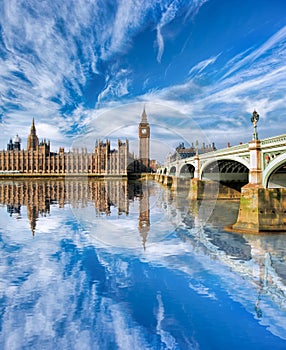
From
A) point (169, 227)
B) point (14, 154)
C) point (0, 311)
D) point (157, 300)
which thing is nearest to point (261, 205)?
point (169, 227)

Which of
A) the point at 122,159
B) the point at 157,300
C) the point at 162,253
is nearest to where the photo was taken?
the point at 157,300

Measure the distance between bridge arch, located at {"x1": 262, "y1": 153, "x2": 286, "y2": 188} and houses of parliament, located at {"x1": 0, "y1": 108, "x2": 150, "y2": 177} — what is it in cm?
10275

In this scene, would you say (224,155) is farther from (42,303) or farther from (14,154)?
(14,154)

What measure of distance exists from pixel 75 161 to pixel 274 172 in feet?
399

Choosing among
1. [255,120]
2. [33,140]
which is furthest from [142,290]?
[33,140]

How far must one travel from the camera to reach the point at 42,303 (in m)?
8.66

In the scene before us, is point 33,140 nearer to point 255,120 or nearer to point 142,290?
point 255,120

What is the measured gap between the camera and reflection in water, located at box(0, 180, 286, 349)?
7141 millimetres

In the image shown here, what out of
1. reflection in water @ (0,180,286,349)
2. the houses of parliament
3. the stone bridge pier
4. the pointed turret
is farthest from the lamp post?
the pointed turret

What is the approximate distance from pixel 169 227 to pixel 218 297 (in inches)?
406

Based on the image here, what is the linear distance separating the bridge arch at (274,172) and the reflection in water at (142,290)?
10.9 feet

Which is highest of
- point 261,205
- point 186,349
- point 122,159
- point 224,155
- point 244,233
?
point 122,159

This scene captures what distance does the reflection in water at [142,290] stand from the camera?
714cm

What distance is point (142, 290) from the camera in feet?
31.3
